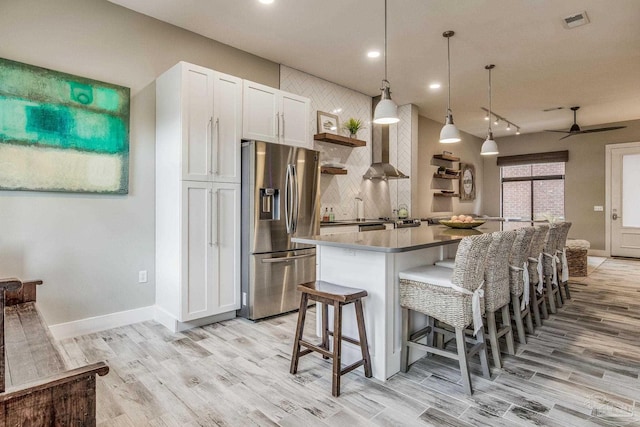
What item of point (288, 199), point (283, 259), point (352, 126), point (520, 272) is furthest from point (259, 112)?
point (520, 272)

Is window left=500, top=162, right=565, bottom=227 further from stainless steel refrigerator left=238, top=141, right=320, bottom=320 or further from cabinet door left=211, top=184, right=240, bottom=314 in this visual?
cabinet door left=211, top=184, right=240, bottom=314

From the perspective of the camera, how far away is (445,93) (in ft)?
18.7

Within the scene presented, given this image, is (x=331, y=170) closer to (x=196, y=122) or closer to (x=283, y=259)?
(x=283, y=259)

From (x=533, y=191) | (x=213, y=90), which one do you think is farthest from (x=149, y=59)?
(x=533, y=191)

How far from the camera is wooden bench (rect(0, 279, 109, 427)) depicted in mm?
1142

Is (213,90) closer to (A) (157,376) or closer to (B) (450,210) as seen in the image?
(A) (157,376)

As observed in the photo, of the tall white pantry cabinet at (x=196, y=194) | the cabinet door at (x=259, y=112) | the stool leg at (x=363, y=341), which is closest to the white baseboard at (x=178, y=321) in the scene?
the tall white pantry cabinet at (x=196, y=194)

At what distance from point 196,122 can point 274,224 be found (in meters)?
1.20

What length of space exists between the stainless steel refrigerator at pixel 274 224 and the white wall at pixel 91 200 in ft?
3.10

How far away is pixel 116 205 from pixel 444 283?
2.87 m

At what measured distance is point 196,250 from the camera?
128 inches

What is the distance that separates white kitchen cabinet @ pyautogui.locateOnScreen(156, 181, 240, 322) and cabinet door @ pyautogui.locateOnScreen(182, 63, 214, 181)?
136 mm

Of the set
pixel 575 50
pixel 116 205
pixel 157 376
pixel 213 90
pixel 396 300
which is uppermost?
pixel 575 50

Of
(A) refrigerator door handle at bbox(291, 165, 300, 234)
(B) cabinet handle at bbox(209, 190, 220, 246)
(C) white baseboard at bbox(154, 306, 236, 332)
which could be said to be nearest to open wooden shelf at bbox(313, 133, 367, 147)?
(A) refrigerator door handle at bbox(291, 165, 300, 234)
